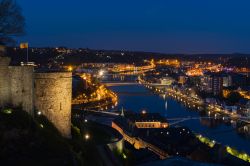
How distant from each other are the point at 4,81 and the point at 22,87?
24 cm

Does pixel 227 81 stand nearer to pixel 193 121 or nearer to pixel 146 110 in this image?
pixel 146 110

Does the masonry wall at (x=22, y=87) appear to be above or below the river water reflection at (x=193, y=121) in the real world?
above

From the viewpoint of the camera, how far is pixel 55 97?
5934 millimetres

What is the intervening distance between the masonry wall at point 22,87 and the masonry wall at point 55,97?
0.47 feet

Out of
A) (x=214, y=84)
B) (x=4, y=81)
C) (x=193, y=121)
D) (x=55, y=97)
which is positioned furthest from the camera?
(x=214, y=84)

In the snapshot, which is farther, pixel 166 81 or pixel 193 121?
pixel 166 81

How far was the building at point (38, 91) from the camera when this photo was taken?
17.9 feet

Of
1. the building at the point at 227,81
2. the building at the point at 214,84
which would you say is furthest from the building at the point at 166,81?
the building at the point at 227,81

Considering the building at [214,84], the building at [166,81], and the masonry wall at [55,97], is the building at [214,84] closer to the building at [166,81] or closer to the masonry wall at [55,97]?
the building at [166,81]

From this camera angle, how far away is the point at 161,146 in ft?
42.4

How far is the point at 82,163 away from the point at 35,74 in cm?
119

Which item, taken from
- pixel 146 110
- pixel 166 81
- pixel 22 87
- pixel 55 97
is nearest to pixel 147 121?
pixel 146 110

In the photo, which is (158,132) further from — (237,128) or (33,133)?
(33,133)

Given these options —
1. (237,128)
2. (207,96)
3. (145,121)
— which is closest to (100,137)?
(145,121)
